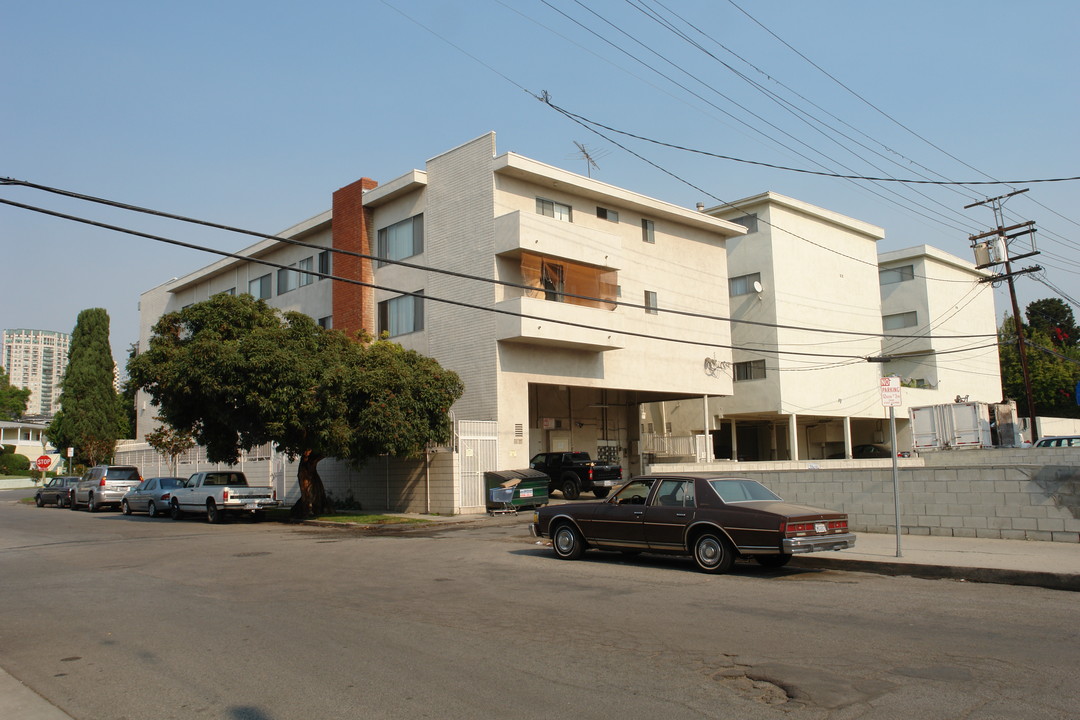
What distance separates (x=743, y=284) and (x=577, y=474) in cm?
1798

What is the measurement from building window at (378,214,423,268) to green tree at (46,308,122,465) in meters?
34.2

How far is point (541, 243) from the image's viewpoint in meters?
30.0

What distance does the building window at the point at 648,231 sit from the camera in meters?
36.8

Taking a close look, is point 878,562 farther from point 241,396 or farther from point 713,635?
point 241,396

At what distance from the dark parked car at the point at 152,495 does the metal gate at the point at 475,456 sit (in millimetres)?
10292

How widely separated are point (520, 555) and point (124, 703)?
9.26 meters

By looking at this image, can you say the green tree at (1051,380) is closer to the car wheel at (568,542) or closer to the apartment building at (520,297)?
the apartment building at (520,297)

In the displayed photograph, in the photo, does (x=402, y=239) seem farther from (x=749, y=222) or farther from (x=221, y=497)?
(x=749, y=222)

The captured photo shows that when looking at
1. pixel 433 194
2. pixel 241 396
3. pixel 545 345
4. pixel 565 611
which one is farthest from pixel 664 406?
pixel 565 611

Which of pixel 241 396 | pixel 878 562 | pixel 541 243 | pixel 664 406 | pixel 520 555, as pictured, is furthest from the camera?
pixel 664 406

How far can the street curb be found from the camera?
35.6ft

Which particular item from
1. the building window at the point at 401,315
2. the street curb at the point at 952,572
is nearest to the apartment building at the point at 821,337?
the building window at the point at 401,315

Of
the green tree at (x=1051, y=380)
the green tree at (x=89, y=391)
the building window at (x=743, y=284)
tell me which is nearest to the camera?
the building window at (x=743, y=284)

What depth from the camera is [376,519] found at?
24625 mm
